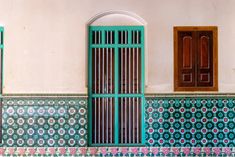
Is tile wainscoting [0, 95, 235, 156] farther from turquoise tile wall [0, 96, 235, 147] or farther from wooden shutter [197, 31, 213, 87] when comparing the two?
wooden shutter [197, 31, 213, 87]

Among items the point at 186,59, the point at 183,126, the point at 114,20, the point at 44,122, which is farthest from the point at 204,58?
the point at 44,122

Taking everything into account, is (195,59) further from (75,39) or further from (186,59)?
(75,39)

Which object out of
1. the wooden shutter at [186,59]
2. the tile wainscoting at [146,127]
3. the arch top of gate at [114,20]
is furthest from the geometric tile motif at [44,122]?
the wooden shutter at [186,59]

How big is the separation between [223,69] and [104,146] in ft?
6.60

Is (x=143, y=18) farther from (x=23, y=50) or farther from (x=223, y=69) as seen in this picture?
(x=23, y=50)

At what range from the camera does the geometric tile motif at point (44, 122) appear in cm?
495

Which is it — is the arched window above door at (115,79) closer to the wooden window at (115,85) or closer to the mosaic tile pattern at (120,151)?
the wooden window at (115,85)

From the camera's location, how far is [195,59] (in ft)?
16.4

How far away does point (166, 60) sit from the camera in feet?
16.4

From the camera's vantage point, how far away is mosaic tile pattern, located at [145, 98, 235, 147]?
493cm

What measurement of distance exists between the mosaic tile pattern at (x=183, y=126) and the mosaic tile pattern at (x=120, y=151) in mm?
69

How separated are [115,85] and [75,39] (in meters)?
0.87

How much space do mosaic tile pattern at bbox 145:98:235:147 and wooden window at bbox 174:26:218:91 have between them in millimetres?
226

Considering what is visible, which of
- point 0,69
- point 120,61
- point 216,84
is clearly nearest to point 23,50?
point 0,69
